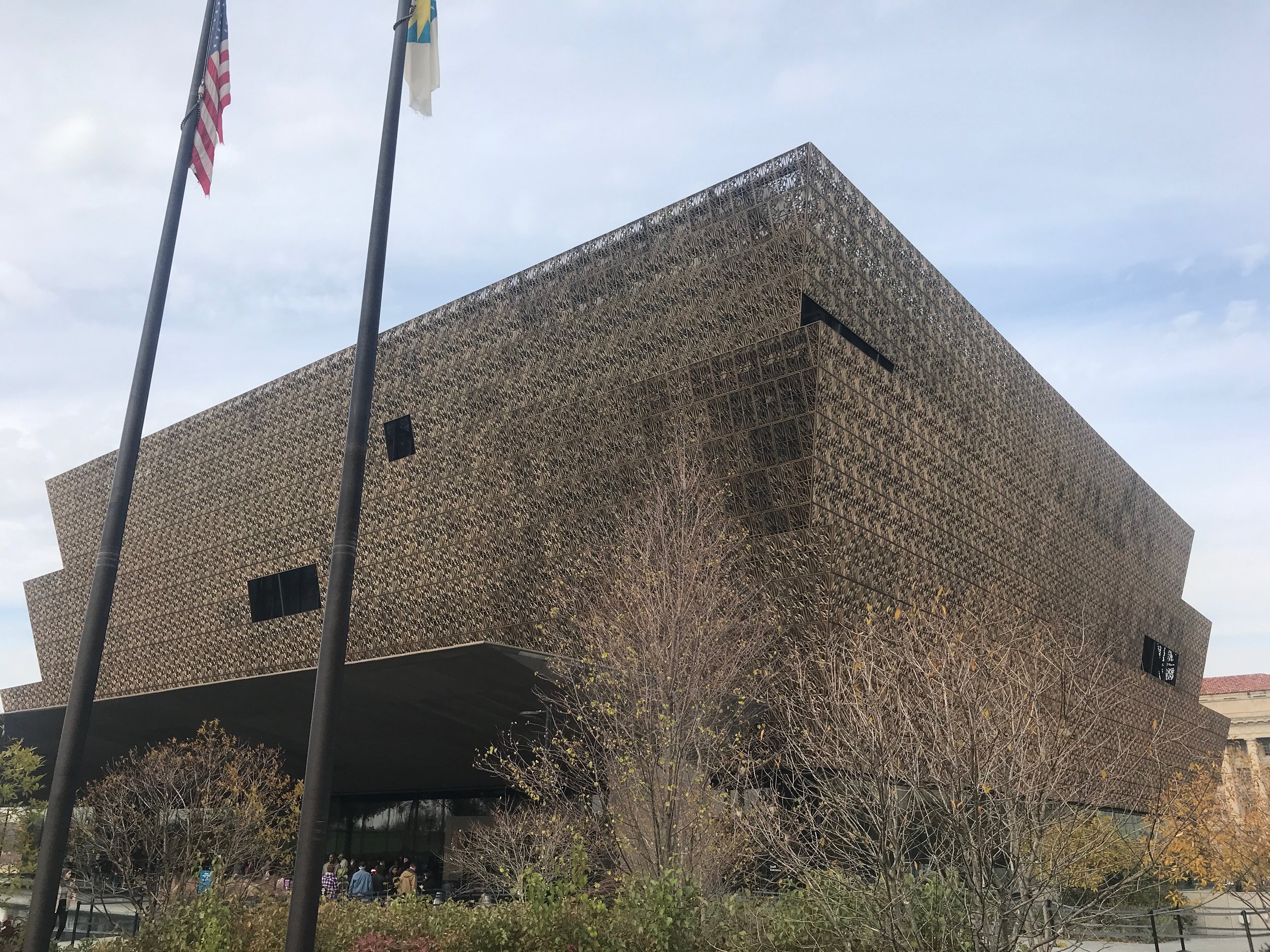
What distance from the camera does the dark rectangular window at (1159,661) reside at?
150 feet

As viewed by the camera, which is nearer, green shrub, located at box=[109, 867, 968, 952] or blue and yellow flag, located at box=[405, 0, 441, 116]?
green shrub, located at box=[109, 867, 968, 952]

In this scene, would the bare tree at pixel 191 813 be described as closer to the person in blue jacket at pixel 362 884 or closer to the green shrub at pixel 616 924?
the person in blue jacket at pixel 362 884

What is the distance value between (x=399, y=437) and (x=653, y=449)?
10.4 meters

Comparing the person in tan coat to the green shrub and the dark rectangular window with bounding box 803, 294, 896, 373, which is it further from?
the dark rectangular window with bounding box 803, 294, 896, 373

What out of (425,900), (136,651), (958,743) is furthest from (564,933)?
(136,651)

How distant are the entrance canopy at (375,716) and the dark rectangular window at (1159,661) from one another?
29.5 meters

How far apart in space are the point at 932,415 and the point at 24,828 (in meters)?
28.1

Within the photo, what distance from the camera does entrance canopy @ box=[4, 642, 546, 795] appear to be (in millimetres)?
24047

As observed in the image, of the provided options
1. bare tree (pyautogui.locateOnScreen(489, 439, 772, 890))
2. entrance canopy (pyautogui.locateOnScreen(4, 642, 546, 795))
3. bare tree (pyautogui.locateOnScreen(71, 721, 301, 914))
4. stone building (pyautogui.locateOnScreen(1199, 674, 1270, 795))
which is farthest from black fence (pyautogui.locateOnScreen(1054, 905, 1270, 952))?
stone building (pyautogui.locateOnScreen(1199, 674, 1270, 795))

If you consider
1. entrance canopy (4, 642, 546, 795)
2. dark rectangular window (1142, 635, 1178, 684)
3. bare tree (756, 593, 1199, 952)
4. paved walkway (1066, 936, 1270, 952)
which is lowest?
paved walkway (1066, 936, 1270, 952)

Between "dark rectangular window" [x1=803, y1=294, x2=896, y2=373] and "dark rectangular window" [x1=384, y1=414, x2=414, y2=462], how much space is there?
13.5 meters

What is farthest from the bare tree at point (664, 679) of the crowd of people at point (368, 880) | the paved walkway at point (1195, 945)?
the paved walkway at point (1195, 945)

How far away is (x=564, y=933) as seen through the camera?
470 inches

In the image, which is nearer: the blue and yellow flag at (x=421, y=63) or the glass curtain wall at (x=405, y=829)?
the blue and yellow flag at (x=421, y=63)
